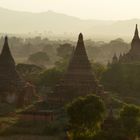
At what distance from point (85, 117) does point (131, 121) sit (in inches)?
100

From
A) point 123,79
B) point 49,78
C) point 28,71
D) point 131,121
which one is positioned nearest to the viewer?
point 131,121

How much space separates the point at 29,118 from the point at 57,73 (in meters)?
14.9

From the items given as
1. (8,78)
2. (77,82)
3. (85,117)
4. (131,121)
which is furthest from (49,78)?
(131,121)

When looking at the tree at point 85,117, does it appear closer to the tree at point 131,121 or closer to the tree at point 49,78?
the tree at point 131,121

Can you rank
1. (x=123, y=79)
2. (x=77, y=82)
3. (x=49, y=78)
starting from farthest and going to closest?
(x=123, y=79)
(x=49, y=78)
(x=77, y=82)

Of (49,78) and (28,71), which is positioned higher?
(49,78)

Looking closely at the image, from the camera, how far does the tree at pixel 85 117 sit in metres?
29.9

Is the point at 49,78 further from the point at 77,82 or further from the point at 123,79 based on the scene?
the point at 77,82

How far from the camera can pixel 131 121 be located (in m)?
29.5

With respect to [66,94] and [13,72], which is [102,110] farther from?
[13,72]

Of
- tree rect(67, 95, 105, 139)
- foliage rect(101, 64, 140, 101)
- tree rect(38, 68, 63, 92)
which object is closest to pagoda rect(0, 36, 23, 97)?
tree rect(38, 68, 63, 92)

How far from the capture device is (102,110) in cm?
3066

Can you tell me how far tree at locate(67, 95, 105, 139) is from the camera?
2986cm

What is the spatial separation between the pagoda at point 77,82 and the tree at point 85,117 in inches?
349
